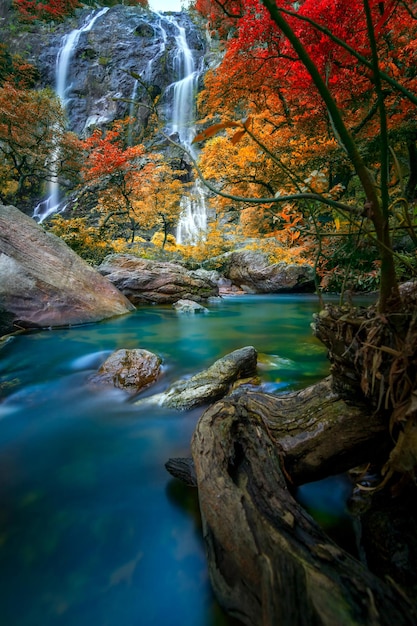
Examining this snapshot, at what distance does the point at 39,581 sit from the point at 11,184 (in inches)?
775

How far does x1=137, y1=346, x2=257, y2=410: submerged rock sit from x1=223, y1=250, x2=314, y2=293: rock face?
11.5m

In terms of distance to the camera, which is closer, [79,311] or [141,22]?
[79,311]

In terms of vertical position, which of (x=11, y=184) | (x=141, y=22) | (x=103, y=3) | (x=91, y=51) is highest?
(x=103, y=3)

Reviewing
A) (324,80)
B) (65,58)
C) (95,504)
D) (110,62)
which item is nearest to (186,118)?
(110,62)

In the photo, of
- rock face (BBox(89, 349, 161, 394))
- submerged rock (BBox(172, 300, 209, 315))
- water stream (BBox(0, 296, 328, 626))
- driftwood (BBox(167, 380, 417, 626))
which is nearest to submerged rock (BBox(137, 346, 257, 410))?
water stream (BBox(0, 296, 328, 626))

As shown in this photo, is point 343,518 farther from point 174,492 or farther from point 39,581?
point 39,581

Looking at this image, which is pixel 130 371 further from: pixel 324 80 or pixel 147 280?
pixel 147 280

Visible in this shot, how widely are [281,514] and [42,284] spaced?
23.1 ft

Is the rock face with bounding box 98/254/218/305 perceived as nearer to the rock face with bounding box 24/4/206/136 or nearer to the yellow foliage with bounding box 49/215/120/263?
the yellow foliage with bounding box 49/215/120/263

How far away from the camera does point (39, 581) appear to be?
1.46 m

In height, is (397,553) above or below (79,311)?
below

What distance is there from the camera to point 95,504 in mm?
1939

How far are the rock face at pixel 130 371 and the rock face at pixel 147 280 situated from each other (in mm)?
7097

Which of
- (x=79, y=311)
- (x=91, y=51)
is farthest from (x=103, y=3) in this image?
(x=79, y=311)
